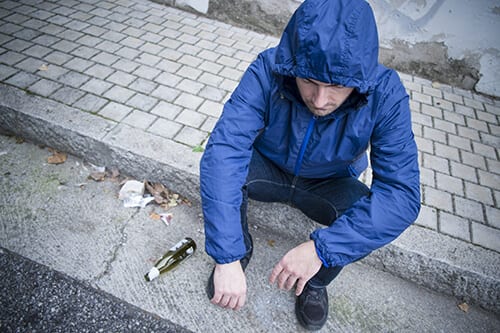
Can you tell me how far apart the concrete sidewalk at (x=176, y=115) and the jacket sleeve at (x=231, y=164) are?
2.85 feet

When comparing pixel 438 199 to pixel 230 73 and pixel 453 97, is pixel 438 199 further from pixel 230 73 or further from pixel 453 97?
pixel 230 73

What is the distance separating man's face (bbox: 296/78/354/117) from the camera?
5.20 feet

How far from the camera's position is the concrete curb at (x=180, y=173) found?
240 cm

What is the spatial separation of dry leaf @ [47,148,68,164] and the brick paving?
0.45m

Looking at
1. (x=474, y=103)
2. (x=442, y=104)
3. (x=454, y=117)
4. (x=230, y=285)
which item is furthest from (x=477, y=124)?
(x=230, y=285)

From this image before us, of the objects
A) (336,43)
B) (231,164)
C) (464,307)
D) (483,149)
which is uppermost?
(336,43)

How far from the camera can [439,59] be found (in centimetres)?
449

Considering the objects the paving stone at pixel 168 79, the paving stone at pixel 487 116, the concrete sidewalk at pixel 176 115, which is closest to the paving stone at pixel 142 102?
the concrete sidewalk at pixel 176 115

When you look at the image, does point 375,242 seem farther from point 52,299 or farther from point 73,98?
point 73,98

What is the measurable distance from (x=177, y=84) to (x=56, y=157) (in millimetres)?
1358

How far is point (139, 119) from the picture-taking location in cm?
307

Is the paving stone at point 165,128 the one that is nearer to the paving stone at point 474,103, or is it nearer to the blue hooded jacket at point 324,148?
the blue hooded jacket at point 324,148

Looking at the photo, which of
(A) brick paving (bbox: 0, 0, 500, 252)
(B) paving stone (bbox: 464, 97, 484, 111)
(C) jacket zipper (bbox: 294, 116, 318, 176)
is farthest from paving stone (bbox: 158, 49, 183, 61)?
(B) paving stone (bbox: 464, 97, 484, 111)

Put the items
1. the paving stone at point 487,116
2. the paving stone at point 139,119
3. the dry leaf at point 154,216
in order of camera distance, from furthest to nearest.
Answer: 1. the paving stone at point 487,116
2. the paving stone at point 139,119
3. the dry leaf at point 154,216
